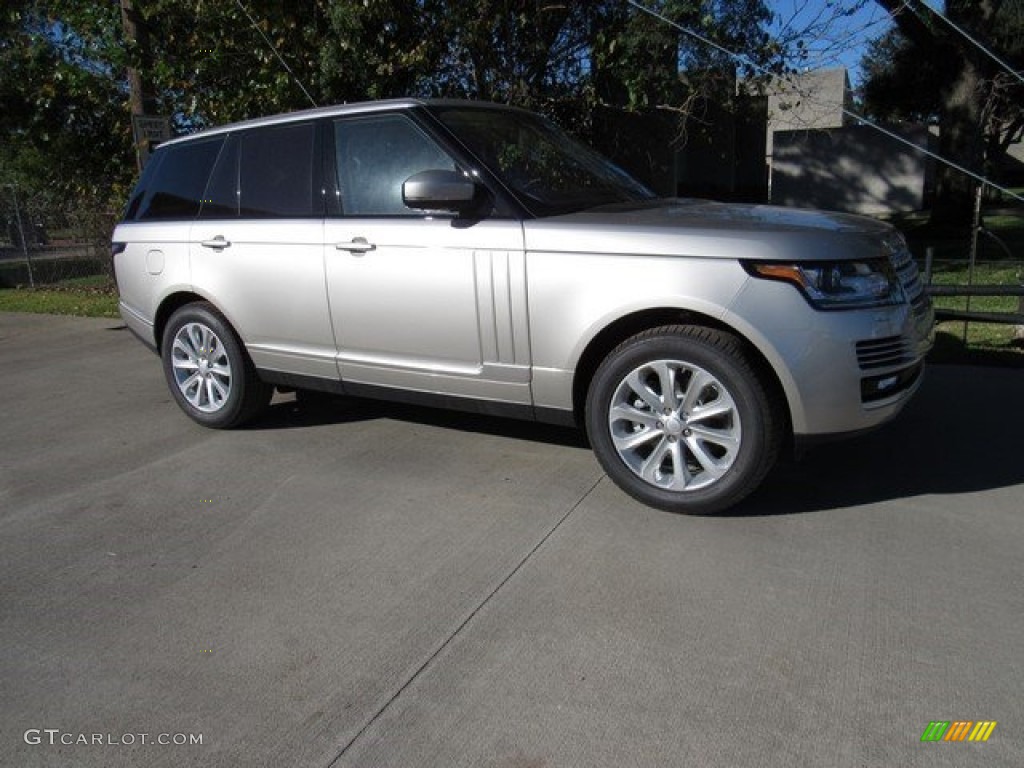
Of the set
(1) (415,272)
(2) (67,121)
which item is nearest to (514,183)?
(1) (415,272)

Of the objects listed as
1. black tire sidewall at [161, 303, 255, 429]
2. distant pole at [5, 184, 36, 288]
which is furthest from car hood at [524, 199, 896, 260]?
distant pole at [5, 184, 36, 288]

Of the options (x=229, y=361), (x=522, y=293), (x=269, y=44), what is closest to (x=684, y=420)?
(x=522, y=293)

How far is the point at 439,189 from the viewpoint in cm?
396

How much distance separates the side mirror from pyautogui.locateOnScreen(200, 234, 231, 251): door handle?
1.56 meters

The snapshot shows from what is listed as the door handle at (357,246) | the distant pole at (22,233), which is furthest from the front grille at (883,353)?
the distant pole at (22,233)

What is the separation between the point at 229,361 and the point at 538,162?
2.25m

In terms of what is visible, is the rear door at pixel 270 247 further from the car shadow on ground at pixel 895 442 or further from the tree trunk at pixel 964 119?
the tree trunk at pixel 964 119

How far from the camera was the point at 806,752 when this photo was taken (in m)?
2.33

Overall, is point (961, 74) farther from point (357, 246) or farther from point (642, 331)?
point (357, 246)

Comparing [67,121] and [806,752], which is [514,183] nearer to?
[806,752]

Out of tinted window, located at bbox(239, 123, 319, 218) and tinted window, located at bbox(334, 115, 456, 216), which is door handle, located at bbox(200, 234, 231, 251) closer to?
tinted window, located at bbox(239, 123, 319, 218)

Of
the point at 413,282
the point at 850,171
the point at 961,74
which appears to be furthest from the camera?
the point at 850,171

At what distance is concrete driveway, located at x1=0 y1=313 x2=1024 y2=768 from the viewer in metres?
2.47

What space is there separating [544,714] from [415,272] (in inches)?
95.5
